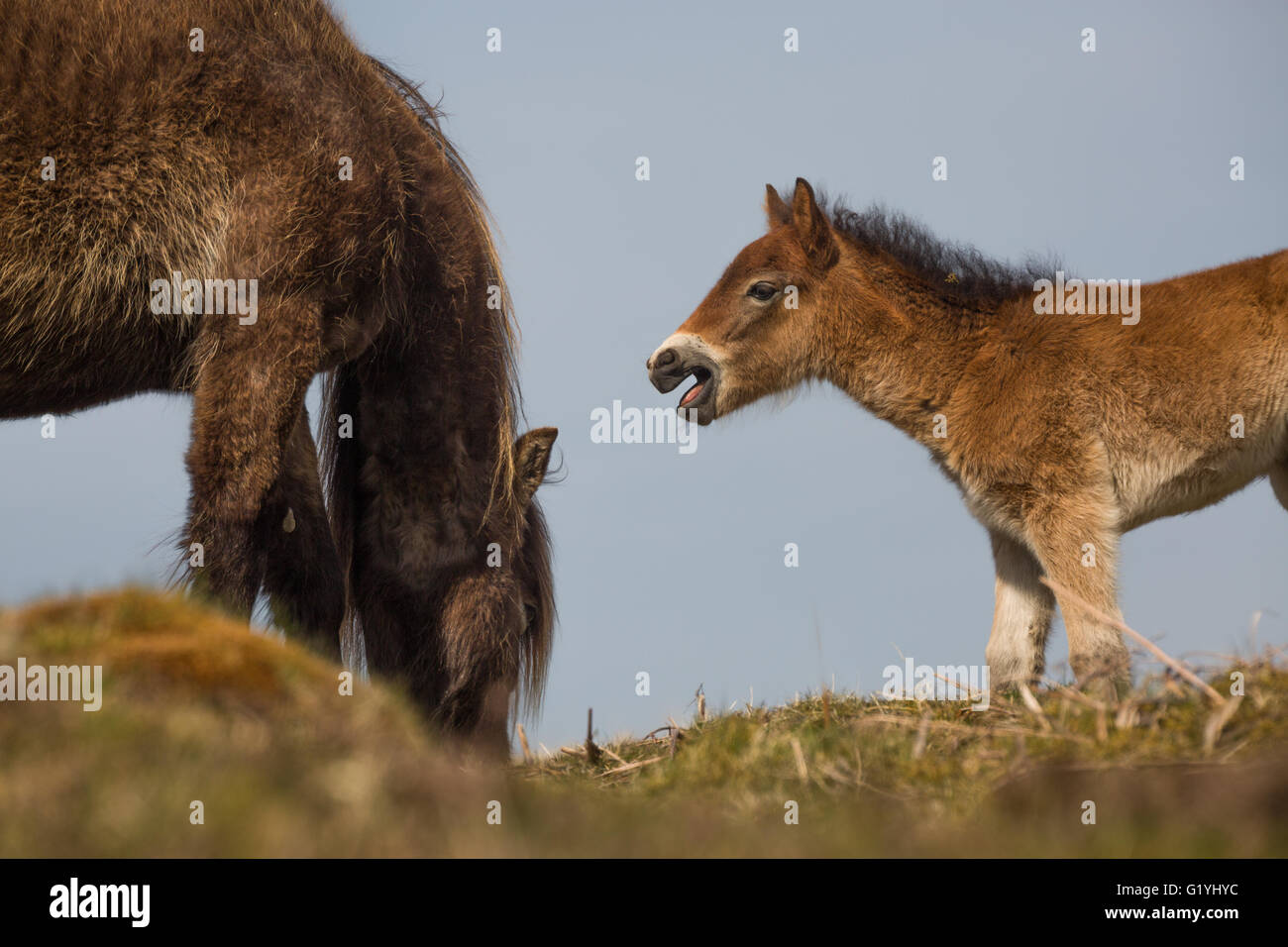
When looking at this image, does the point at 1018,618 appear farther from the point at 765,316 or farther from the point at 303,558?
the point at 303,558

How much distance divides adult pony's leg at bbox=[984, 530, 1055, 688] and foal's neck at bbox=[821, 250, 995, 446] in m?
0.90

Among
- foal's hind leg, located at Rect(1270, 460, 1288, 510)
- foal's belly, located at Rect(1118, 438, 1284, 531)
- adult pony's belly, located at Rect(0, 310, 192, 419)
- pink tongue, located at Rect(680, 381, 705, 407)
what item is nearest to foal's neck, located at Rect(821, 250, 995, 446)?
pink tongue, located at Rect(680, 381, 705, 407)

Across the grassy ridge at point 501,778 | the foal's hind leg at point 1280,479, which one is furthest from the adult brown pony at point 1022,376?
the grassy ridge at point 501,778

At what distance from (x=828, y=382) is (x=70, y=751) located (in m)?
6.07

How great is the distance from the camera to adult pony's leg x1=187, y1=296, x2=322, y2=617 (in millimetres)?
5938

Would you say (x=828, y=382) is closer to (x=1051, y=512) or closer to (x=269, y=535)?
(x=1051, y=512)

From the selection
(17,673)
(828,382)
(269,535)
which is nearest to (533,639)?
(269,535)

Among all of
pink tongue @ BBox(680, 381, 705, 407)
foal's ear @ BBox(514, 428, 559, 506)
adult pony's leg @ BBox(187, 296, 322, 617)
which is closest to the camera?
adult pony's leg @ BBox(187, 296, 322, 617)

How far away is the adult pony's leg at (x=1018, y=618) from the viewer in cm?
718

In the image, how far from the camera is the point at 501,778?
3670 mm
